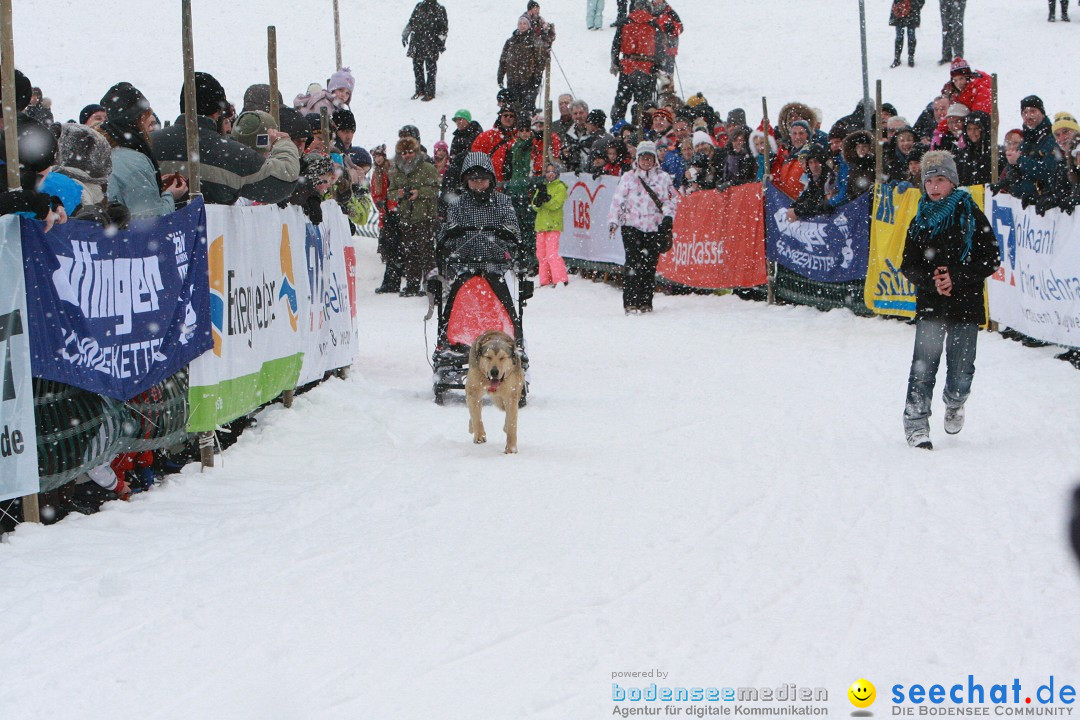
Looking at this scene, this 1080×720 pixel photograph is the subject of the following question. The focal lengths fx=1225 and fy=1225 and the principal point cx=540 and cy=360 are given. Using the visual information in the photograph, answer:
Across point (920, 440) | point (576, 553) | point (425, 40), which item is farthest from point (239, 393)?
point (425, 40)

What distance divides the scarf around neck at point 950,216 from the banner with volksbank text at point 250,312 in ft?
14.7

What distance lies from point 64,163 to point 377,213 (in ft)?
51.8

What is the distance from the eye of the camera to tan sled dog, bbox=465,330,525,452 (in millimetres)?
7926

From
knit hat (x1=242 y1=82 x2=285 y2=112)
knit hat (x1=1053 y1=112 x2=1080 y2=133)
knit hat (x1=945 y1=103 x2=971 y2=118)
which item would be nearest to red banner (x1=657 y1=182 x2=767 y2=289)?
knit hat (x1=945 y1=103 x2=971 y2=118)

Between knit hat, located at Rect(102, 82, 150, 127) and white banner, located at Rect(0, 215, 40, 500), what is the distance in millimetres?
1690

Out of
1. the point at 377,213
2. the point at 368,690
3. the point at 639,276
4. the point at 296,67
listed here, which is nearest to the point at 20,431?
the point at 368,690

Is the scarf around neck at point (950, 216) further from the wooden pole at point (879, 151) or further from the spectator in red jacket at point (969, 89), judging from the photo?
the spectator in red jacket at point (969, 89)

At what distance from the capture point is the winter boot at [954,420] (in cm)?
812

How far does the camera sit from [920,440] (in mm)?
7938

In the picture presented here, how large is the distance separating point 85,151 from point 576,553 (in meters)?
3.62

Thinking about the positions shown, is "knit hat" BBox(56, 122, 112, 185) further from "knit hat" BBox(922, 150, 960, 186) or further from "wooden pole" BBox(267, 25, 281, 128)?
"knit hat" BBox(922, 150, 960, 186)

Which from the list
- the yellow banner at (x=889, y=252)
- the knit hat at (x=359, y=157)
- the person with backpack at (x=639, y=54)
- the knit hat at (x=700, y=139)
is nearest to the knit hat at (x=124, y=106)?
the knit hat at (x=359, y=157)

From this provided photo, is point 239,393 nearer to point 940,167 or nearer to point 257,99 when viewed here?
point 257,99

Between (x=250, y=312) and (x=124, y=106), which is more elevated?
(x=124, y=106)
